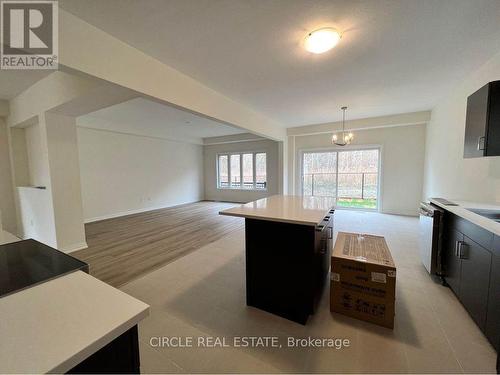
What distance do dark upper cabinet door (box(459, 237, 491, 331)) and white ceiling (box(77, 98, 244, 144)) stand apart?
14.8ft

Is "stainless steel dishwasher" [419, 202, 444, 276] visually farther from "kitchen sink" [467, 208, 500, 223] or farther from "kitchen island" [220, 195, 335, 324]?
"kitchen island" [220, 195, 335, 324]

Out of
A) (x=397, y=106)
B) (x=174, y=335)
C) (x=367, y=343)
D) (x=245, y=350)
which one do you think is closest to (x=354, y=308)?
(x=367, y=343)

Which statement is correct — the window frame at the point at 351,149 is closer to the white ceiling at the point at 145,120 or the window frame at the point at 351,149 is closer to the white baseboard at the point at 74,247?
the white ceiling at the point at 145,120

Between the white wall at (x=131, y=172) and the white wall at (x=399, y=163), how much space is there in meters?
6.09

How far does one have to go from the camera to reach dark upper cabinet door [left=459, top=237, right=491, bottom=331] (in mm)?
1585

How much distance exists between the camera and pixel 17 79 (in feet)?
9.95

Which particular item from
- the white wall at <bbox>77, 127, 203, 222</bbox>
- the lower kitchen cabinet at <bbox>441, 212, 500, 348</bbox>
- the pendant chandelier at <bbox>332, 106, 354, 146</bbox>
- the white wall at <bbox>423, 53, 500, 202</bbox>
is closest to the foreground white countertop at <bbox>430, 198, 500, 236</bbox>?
the lower kitchen cabinet at <bbox>441, 212, 500, 348</bbox>

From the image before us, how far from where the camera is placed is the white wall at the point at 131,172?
5.29m

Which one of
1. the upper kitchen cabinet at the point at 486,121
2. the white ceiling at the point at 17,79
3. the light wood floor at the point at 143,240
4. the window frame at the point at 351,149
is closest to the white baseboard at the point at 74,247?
the light wood floor at the point at 143,240

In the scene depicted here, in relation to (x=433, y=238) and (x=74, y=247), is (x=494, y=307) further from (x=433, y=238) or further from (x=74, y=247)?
(x=74, y=247)

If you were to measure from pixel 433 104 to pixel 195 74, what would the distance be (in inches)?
193

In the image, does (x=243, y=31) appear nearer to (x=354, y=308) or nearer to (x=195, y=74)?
(x=195, y=74)

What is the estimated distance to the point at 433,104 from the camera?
4344mm

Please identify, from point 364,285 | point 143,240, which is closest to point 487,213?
point 364,285
